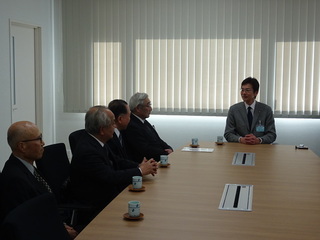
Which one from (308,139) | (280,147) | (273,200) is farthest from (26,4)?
(273,200)

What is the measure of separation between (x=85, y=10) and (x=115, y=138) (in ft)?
12.6

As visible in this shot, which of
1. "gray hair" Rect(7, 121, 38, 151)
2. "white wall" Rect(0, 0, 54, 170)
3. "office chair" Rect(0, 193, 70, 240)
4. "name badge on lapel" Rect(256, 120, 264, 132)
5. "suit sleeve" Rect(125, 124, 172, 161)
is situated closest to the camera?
"office chair" Rect(0, 193, 70, 240)

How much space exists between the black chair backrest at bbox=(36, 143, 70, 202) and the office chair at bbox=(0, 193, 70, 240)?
1260 millimetres

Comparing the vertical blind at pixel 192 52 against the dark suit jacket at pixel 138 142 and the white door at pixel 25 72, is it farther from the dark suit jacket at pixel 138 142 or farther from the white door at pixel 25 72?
the dark suit jacket at pixel 138 142

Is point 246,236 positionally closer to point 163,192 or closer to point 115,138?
point 163,192

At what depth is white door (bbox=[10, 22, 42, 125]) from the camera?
649 cm

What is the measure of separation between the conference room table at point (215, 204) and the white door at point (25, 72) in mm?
3231

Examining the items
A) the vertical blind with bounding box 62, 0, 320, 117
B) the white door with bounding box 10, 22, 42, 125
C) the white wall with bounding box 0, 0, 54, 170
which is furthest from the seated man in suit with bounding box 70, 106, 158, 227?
the vertical blind with bounding box 62, 0, 320, 117

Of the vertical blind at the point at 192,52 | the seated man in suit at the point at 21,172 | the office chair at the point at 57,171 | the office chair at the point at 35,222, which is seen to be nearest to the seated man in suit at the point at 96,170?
the office chair at the point at 57,171

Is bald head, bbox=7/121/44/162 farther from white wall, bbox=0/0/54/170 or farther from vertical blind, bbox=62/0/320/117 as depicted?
vertical blind, bbox=62/0/320/117

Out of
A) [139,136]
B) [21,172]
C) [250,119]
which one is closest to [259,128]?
[250,119]

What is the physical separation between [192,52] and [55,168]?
13.6 ft

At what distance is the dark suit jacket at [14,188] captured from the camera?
241 cm

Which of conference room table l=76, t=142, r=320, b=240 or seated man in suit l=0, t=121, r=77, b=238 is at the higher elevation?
seated man in suit l=0, t=121, r=77, b=238
